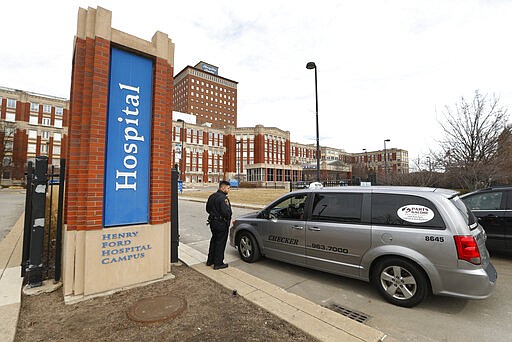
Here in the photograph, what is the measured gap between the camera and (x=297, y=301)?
3.35 m

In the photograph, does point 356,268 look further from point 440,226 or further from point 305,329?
point 305,329

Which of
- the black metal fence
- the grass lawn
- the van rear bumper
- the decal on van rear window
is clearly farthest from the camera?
the grass lawn

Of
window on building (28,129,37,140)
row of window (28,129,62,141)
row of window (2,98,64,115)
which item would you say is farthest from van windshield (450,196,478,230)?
row of window (2,98,64,115)

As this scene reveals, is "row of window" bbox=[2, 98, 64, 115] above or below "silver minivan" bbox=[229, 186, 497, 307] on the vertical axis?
above

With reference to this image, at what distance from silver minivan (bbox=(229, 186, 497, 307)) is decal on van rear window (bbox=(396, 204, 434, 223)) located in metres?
0.01

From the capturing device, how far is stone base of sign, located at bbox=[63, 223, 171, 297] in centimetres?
356

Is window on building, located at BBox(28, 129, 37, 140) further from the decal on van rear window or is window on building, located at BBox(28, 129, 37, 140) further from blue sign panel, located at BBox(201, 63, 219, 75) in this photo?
the decal on van rear window

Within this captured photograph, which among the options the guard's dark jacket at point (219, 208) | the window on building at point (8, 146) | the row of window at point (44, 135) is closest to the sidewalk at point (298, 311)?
the guard's dark jacket at point (219, 208)

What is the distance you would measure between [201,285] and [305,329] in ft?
6.38

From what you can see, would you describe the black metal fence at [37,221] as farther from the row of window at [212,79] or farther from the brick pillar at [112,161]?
the row of window at [212,79]

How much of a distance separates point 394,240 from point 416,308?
3.26 feet

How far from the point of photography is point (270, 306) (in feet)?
10.5

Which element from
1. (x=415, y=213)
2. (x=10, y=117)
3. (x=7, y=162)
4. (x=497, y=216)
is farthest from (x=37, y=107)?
(x=497, y=216)

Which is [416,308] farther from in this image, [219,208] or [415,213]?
[219,208]
